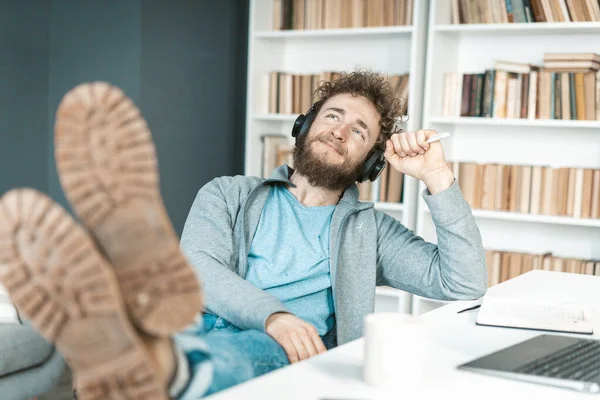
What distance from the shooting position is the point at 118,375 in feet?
2.49

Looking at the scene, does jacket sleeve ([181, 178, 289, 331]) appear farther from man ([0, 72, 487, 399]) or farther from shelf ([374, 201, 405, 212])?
shelf ([374, 201, 405, 212])

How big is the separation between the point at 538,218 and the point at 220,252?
204cm

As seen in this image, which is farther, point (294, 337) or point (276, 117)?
point (276, 117)

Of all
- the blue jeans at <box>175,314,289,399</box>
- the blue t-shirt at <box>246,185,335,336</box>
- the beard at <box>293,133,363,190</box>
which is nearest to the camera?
the blue jeans at <box>175,314,289,399</box>

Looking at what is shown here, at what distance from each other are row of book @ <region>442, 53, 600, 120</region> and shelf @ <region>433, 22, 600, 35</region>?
12cm

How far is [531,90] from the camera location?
11.1ft

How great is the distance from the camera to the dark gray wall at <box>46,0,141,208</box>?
3.40 metres

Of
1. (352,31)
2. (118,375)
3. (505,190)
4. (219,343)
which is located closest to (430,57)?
(352,31)

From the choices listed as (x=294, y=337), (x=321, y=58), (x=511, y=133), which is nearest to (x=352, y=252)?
(x=294, y=337)

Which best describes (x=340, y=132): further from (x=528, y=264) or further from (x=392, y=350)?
(x=528, y=264)

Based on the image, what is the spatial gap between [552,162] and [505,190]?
291 mm

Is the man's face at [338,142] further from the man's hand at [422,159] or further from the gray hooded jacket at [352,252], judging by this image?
the man's hand at [422,159]

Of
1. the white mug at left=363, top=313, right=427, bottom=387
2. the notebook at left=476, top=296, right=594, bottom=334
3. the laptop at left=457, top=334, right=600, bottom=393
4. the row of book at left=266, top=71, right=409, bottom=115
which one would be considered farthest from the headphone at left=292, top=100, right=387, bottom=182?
the row of book at left=266, top=71, right=409, bottom=115

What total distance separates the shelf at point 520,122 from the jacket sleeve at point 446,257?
165 centimetres
